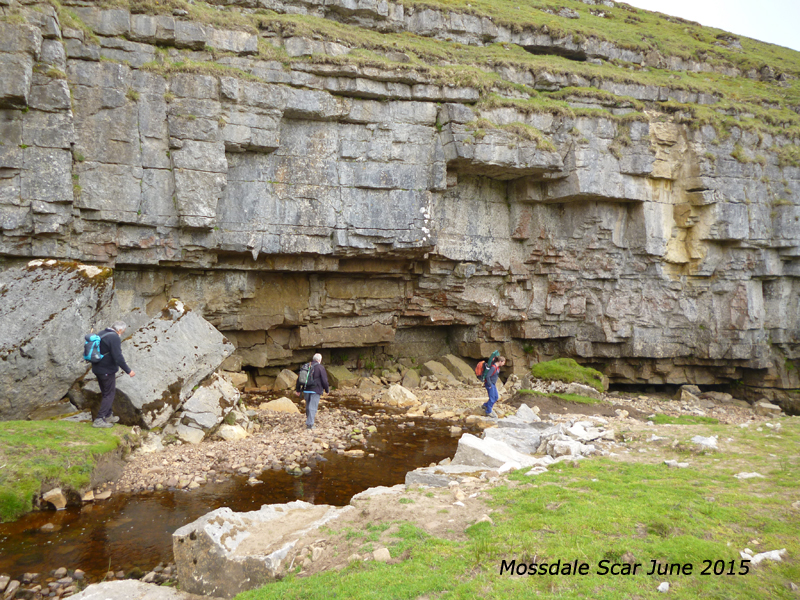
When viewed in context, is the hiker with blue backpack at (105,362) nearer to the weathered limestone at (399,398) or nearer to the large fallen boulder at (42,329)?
the large fallen boulder at (42,329)

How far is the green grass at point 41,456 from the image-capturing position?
30.7 ft

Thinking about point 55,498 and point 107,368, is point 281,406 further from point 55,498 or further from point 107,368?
point 55,498

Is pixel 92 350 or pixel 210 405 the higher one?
pixel 92 350

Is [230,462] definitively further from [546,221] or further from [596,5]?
[596,5]

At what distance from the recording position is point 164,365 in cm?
1405

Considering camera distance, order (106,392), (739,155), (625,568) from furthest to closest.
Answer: (739,155) < (106,392) < (625,568)

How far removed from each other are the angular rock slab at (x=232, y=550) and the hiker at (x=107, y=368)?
21.0ft

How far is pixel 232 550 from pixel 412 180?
711 inches

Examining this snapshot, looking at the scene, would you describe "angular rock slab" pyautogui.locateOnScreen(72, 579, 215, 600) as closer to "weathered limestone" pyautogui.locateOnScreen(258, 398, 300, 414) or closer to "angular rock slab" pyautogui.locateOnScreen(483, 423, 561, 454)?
"angular rock slab" pyautogui.locateOnScreen(483, 423, 561, 454)

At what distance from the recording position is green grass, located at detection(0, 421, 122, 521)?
9.35m

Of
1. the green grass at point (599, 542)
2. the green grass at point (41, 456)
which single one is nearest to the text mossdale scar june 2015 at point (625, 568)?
the green grass at point (599, 542)

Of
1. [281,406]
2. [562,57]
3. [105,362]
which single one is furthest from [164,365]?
[562,57]

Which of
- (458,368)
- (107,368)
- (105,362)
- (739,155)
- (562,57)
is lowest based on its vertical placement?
(458,368)

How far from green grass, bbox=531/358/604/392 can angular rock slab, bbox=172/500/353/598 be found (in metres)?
16.9
